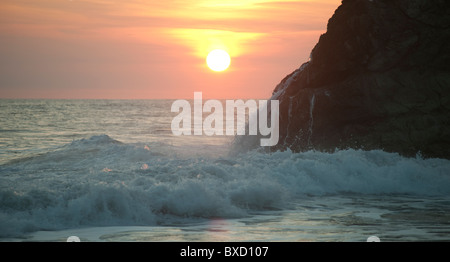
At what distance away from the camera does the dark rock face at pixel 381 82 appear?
20.2m

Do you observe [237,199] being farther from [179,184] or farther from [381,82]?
[381,82]

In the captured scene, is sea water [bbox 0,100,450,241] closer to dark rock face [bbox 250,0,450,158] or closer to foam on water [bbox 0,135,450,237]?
foam on water [bbox 0,135,450,237]

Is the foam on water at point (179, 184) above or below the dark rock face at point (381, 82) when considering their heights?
below

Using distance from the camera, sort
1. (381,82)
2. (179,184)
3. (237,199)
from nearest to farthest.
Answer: (179,184) < (237,199) < (381,82)

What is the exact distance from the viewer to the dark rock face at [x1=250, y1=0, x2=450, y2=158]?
20172mm

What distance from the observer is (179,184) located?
13.6 m

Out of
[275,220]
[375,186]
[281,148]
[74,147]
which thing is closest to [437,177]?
[375,186]

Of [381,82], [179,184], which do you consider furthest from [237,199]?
[381,82]

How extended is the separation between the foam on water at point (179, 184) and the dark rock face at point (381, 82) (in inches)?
49.8

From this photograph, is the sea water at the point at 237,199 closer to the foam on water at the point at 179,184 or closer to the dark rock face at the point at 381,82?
the foam on water at the point at 179,184

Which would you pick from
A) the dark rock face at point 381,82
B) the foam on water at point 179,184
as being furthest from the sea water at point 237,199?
the dark rock face at point 381,82

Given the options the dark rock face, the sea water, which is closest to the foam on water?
the sea water

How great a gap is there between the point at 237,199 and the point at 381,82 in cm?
994
